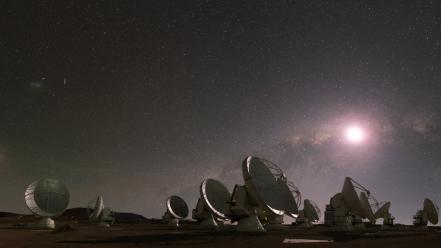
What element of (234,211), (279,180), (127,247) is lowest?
(127,247)

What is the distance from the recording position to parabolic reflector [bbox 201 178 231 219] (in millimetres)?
61750

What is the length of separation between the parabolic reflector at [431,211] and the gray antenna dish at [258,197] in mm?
67069

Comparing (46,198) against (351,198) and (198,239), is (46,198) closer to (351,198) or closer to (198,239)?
(198,239)

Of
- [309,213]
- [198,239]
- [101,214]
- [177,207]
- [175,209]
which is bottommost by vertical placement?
[198,239]

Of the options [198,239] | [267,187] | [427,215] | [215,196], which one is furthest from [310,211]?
[198,239]

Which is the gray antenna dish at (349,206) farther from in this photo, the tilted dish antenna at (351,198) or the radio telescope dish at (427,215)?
the radio telescope dish at (427,215)

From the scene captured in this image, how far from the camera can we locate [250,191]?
136 feet

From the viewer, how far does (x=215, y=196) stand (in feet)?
209

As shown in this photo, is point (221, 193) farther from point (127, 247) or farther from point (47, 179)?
point (127, 247)

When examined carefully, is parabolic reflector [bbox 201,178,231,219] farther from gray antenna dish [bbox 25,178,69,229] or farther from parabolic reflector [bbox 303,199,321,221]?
parabolic reflector [bbox 303,199,321,221]

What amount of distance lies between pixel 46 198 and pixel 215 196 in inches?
966

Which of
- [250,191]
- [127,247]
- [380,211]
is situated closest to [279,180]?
[250,191]

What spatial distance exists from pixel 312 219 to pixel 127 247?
81.4 m

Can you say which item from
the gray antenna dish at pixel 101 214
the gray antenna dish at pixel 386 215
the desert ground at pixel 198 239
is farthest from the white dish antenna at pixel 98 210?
the gray antenna dish at pixel 386 215
